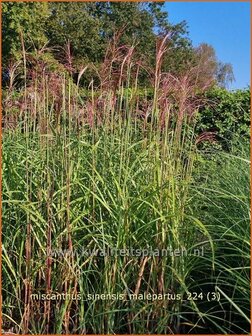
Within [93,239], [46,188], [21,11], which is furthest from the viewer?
Answer: [21,11]

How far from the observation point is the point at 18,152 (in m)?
3.00

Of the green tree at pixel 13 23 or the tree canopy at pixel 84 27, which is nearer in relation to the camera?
the tree canopy at pixel 84 27

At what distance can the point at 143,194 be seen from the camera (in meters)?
2.59

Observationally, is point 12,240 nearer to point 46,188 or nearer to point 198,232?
point 46,188

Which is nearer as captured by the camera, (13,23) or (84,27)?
(13,23)

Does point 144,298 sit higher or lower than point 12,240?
lower

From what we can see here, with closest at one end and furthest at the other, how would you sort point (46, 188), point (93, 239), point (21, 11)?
point (93, 239) < point (46, 188) < point (21, 11)

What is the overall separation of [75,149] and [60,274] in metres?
0.76

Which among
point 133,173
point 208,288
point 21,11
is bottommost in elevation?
point 208,288

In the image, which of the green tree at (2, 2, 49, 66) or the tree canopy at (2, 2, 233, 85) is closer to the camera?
the tree canopy at (2, 2, 233, 85)

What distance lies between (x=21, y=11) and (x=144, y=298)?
37.4ft

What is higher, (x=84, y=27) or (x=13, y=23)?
(x=84, y=27)

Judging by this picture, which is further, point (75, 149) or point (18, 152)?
point (18, 152)

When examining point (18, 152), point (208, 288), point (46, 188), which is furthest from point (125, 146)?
point (208, 288)
